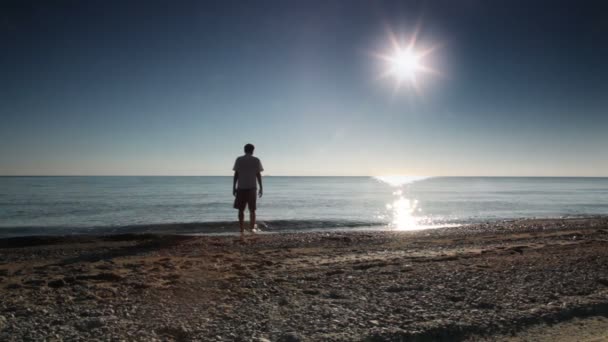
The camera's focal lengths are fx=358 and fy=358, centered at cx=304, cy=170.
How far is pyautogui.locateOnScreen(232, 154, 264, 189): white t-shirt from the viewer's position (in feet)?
33.3

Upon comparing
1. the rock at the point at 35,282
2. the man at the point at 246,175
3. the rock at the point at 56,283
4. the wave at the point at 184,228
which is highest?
the man at the point at 246,175

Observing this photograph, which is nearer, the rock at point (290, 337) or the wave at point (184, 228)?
the rock at point (290, 337)

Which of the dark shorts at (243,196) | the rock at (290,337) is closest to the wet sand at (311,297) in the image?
the rock at (290,337)

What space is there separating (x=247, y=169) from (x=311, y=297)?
6340mm

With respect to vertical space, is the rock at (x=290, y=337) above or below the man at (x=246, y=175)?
below

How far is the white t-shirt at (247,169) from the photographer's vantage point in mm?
10163

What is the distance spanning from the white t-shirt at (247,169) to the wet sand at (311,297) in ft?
10.1

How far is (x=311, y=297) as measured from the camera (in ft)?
14.0

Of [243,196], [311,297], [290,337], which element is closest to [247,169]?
[243,196]

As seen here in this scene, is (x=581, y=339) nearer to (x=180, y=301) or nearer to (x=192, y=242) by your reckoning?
(x=180, y=301)

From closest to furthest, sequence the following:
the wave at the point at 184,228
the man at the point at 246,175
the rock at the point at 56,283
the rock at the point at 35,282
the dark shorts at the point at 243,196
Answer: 1. the rock at the point at 56,283
2. the rock at the point at 35,282
3. the man at the point at 246,175
4. the dark shorts at the point at 243,196
5. the wave at the point at 184,228

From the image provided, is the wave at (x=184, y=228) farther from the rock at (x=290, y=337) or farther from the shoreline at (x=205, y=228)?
the rock at (x=290, y=337)

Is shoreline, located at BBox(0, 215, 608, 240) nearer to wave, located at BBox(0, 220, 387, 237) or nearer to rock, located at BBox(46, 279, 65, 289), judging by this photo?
wave, located at BBox(0, 220, 387, 237)

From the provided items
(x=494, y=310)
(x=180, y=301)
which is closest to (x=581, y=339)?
(x=494, y=310)
